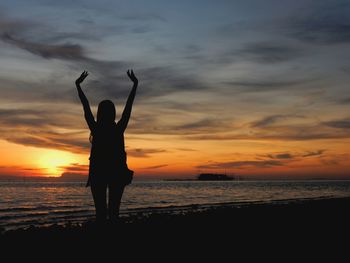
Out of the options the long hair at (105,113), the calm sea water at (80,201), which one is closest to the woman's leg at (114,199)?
the long hair at (105,113)

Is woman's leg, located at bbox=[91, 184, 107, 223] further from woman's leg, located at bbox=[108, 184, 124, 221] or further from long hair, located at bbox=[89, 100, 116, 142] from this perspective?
long hair, located at bbox=[89, 100, 116, 142]

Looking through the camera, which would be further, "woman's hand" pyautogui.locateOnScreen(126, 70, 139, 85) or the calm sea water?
the calm sea water

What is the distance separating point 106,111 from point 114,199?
1303mm

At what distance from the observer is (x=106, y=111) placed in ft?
19.8

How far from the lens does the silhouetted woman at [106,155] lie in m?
6.03

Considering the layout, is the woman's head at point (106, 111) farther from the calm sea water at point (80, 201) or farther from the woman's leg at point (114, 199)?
the calm sea water at point (80, 201)

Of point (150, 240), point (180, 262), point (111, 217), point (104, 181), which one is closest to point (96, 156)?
point (104, 181)

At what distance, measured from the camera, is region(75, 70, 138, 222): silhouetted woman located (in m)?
6.03

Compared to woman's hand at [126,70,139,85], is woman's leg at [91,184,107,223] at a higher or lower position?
lower

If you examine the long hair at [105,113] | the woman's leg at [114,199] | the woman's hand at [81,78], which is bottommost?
the woman's leg at [114,199]

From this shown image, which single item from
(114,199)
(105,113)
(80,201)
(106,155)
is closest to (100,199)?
(114,199)

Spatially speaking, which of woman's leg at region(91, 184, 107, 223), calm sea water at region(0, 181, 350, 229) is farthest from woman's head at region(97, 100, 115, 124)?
calm sea water at region(0, 181, 350, 229)

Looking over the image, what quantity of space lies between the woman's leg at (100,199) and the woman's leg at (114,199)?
3.6 inches

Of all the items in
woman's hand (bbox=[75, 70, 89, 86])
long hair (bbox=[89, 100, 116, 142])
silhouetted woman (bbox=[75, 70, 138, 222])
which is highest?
woman's hand (bbox=[75, 70, 89, 86])
